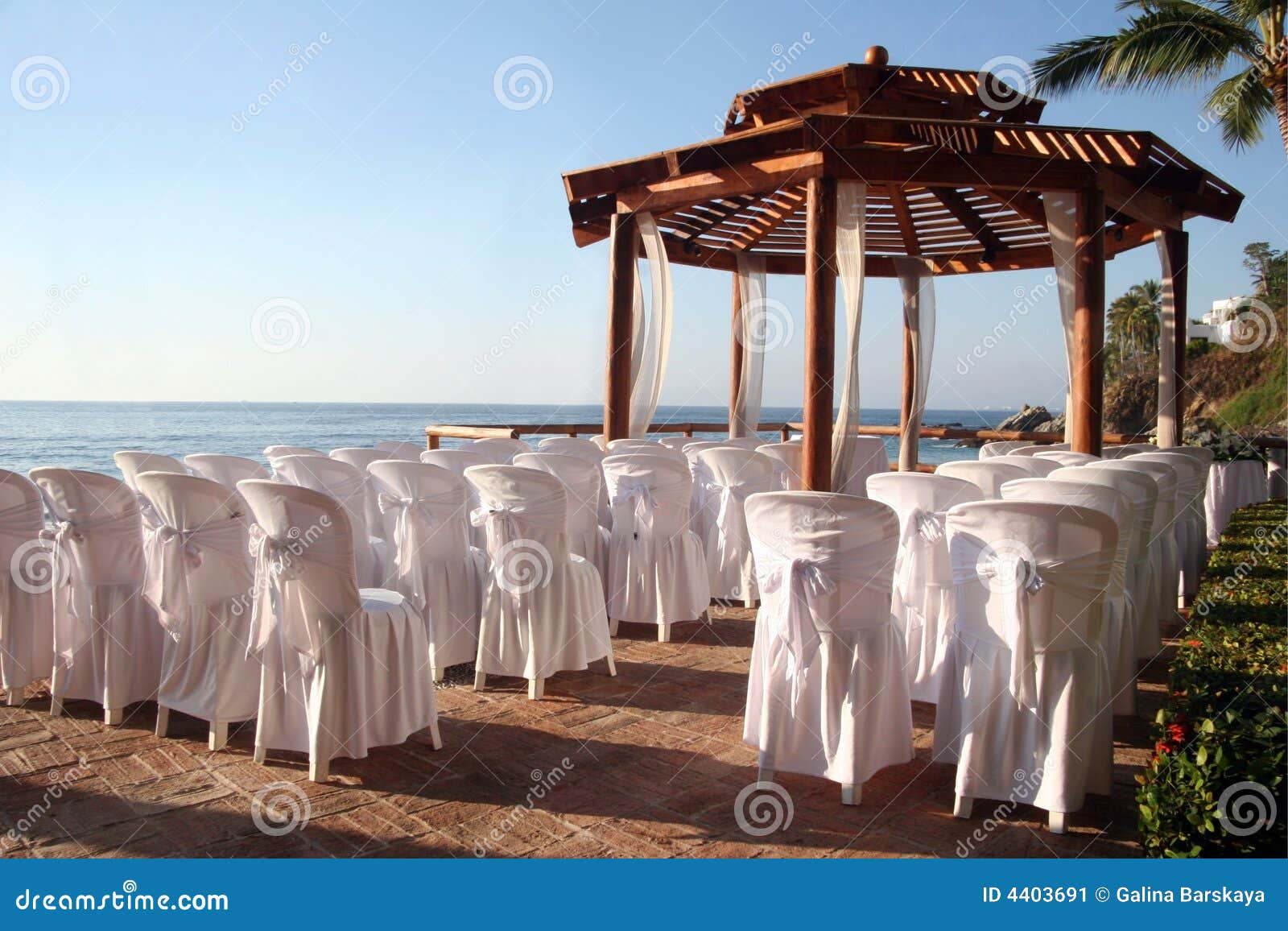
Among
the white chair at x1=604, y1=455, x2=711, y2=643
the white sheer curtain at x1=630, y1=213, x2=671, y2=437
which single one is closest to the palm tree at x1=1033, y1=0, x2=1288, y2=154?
the white sheer curtain at x1=630, y1=213, x2=671, y2=437

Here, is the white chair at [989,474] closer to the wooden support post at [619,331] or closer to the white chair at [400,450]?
the white chair at [400,450]

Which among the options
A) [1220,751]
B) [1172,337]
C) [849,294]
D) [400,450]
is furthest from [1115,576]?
[1172,337]

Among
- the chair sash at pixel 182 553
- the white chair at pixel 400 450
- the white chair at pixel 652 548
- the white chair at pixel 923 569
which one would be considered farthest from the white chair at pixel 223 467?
the white chair at pixel 923 569

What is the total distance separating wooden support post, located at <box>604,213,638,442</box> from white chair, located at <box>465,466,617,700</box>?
3.99 meters

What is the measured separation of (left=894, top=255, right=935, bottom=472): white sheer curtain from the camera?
10383mm

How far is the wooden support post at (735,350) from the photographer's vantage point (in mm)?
10211

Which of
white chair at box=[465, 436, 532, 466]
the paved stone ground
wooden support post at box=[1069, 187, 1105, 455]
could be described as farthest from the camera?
wooden support post at box=[1069, 187, 1105, 455]

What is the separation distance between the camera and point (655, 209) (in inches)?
306

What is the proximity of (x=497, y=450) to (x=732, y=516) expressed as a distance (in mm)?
1685

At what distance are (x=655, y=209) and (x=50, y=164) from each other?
572cm

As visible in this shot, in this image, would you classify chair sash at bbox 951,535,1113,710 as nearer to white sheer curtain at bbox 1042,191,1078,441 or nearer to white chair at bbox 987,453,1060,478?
white chair at bbox 987,453,1060,478

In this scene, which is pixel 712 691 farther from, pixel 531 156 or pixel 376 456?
pixel 531 156

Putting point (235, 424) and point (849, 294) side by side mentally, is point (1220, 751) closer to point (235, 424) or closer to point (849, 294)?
point (849, 294)

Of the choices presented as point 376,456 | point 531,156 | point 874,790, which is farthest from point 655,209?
point 874,790
